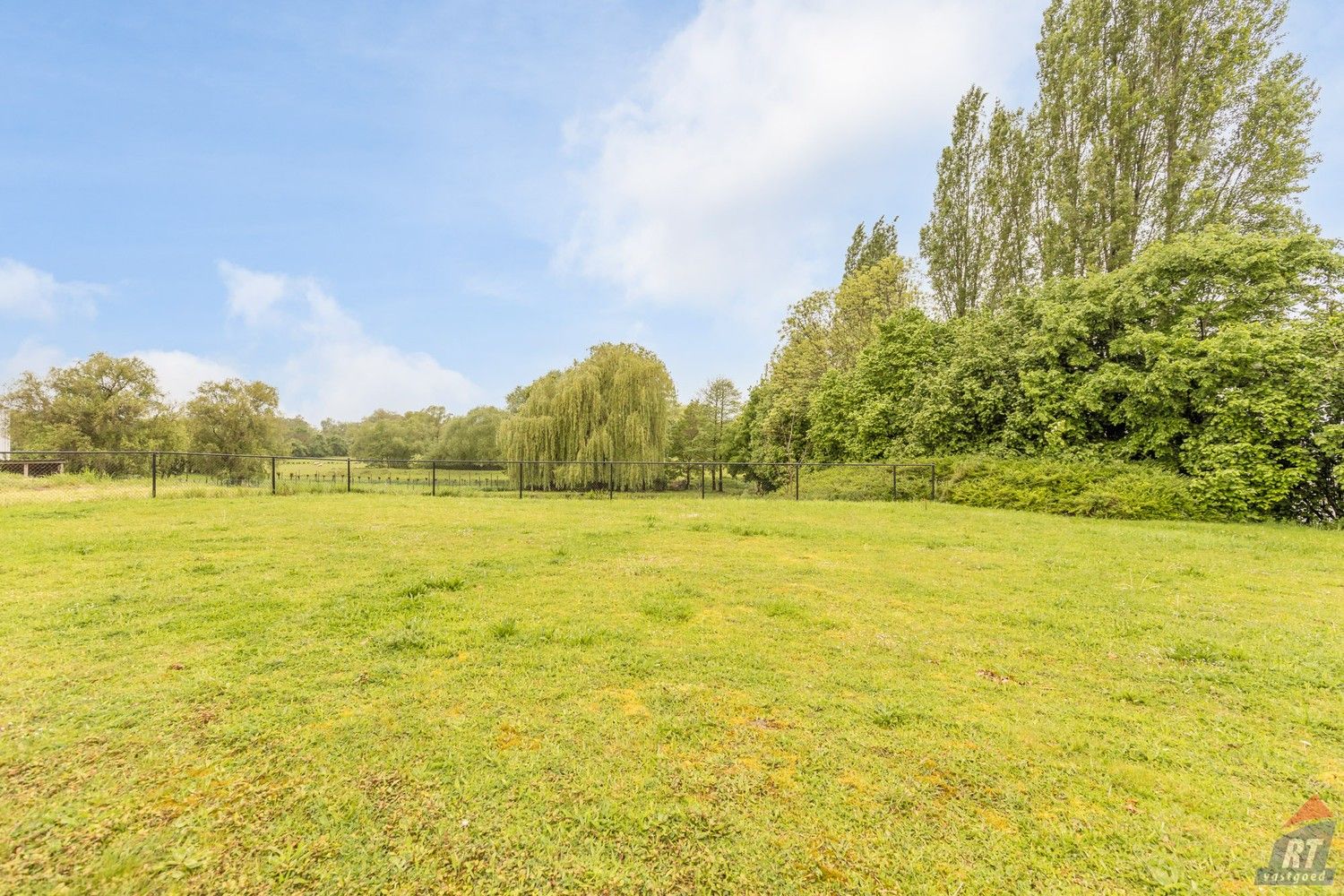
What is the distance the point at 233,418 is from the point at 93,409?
22.2 ft

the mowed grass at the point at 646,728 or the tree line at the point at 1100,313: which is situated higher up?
the tree line at the point at 1100,313

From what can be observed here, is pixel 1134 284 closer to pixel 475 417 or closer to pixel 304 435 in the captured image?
pixel 475 417

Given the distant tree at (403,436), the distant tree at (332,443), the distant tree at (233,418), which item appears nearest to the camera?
the distant tree at (233,418)

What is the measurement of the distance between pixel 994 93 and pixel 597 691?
85.7 feet

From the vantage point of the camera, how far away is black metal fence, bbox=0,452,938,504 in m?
11.6

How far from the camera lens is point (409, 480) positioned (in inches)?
718

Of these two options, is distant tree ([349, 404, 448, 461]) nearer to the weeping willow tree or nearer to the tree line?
the tree line

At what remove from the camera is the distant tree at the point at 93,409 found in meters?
26.0

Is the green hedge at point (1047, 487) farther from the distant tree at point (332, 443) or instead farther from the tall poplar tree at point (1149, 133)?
the distant tree at point (332, 443)

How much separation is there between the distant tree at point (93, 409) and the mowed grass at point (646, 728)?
3344 centimetres

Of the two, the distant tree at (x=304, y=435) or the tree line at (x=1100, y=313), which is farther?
the distant tree at (x=304, y=435)

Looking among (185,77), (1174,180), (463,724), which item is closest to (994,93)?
(1174,180)

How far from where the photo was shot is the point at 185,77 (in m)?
9.32

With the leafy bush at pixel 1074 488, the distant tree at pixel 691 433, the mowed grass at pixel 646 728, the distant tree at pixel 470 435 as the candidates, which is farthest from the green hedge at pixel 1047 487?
the distant tree at pixel 470 435
